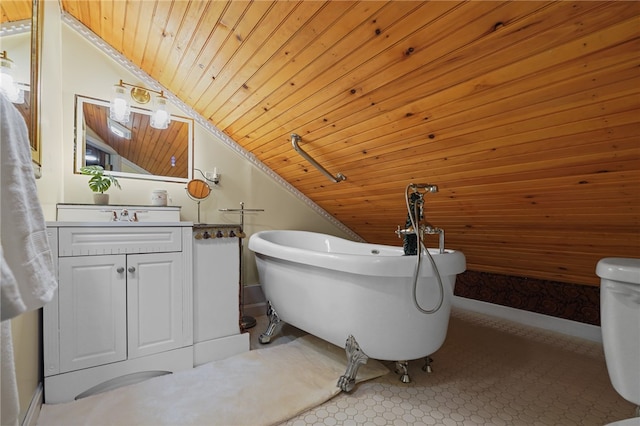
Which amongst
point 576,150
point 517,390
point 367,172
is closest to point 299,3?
point 367,172

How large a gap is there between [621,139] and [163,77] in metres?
2.67

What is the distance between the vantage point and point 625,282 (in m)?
0.97

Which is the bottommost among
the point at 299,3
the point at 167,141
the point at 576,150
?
the point at 576,150

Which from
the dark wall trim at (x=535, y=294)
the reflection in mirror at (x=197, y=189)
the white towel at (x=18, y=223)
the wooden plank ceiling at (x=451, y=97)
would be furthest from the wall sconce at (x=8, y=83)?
the dark wall trim at (x=535, y=294)

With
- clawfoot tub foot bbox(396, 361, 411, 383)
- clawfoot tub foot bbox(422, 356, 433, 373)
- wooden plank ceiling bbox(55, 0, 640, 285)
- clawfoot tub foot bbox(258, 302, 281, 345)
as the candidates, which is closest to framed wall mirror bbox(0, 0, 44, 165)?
wooden plank ceiling bbox(55, 0, 640, 285)

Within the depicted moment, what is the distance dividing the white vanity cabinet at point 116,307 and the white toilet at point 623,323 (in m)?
1.84

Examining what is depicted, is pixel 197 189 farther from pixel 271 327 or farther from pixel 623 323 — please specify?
pixel 623 323

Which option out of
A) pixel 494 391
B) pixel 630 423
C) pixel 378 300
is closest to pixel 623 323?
pixel 630 423

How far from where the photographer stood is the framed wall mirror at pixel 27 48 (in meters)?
0.92

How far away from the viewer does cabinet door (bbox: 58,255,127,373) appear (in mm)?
1269

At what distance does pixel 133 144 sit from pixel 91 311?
1.32 metres

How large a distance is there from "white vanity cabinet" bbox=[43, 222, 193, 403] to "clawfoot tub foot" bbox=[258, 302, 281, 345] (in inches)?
17.8

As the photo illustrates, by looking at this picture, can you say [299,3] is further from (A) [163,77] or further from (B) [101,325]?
(B) [101,325]

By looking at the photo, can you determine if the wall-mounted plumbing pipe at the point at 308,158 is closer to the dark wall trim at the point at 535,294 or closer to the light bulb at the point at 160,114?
the light bulb at the point at 160,114
